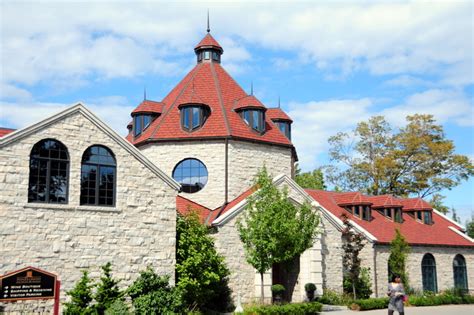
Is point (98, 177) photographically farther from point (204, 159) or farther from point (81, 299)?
point (204, 159)

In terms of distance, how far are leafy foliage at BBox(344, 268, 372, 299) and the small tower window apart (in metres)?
12.0

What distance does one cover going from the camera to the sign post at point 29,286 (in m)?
16.0

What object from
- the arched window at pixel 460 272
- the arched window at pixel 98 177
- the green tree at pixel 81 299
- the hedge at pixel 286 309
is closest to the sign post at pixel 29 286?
the green tree at pixel 81 299

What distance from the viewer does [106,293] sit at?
18.6 m

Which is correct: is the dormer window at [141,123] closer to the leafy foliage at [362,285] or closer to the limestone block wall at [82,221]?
the limestone block wall at [82,221]

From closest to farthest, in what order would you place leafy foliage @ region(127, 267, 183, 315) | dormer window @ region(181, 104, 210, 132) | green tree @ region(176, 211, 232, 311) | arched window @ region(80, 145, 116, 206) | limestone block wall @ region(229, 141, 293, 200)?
leafy foliage @ region(127, 267, 183, 315)
arched window @ region(80, 145, 116, 206)
green tree @ region(176, 211, 232, 311)
limestone block wall @ region(229, 141, 293, 200)
dormer window @ region(181, 104, 210, 132)

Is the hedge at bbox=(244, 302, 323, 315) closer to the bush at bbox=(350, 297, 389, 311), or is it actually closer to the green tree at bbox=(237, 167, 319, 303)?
the green tree at bbox=(237, 167, 319, 303)

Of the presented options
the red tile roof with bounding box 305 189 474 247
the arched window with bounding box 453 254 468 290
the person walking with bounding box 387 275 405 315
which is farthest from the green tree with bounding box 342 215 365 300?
the person walking with bounding box 387 275 405 315

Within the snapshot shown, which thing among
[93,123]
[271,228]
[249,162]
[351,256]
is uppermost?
[93,123]

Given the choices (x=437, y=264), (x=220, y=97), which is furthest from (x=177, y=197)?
(x=437, y=264)

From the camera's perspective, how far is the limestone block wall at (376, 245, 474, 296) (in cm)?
3109

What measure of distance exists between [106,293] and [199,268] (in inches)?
172

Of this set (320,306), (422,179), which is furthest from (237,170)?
(422,179)

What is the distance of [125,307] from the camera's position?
1811 cm
